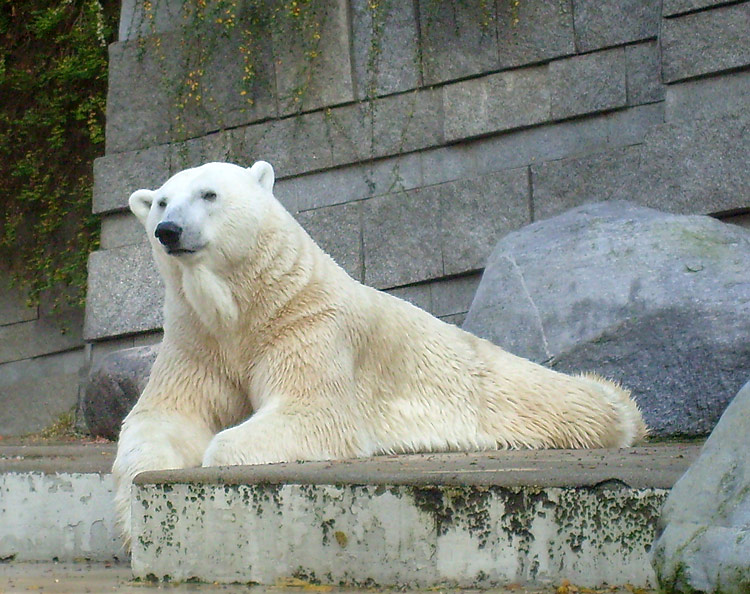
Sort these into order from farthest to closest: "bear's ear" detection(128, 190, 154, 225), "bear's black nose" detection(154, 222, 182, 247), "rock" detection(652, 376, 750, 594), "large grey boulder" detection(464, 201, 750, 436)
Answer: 1. "large grey boulder" detection(464, 201, 750, 436)
2. "bear's ear" detection(128, 190, 154, 225)
3. "bear's black nose" detection(154, 222, 182, 247)
4. "rock" detection(652, 376, 750, 594)

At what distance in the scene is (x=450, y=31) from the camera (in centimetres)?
625

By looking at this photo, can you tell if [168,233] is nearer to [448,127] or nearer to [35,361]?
[448,127]

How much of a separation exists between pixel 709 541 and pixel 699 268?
3130 millimetres

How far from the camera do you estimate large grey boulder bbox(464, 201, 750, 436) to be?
4586 mm

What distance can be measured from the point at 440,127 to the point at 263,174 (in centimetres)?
239

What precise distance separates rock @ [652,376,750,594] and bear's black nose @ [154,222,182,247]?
203 centimetres

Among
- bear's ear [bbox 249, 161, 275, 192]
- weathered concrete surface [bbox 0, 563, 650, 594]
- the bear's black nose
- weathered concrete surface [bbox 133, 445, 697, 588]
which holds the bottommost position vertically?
weathered concrete surface [bbox 0, 563, 650, 594]

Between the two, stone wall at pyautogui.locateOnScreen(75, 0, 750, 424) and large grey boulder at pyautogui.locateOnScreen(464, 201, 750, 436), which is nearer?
large grey boulder at pyautogui.locateOnScreen(464, 201, 750, 436)

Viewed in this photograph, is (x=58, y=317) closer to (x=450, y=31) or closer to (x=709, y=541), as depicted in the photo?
(x=450, y=31)

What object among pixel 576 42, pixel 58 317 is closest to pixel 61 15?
pixel 58 317

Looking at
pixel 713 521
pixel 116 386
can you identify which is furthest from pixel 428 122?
pixel 713 521

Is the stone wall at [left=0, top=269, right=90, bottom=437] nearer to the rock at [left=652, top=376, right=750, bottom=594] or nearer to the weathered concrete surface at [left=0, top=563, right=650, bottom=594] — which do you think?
the weathered concrete surface at [left=0, top=563, right=650, bottom=594]

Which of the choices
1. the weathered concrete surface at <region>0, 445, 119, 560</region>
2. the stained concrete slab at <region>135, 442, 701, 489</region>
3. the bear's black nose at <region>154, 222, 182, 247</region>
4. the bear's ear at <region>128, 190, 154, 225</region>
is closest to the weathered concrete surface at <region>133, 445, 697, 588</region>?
the stained concrete slab at <region>135, 442, 701, 489</region>

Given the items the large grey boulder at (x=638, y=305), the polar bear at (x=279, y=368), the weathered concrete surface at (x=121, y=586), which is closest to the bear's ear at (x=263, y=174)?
the polar bear at (x=279, y=368)
